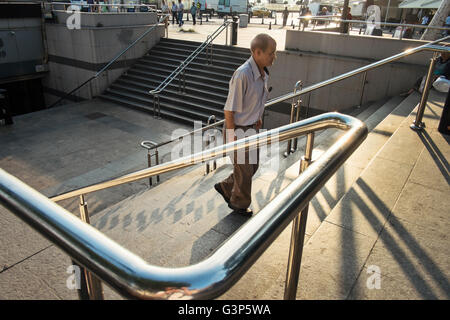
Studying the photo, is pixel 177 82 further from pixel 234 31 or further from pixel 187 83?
pixel 234 31

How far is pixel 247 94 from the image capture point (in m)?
3.26

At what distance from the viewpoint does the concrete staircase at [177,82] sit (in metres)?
12.2

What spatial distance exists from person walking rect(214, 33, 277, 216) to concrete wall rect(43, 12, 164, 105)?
12.9m

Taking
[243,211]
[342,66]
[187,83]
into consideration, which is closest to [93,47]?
[187,83]

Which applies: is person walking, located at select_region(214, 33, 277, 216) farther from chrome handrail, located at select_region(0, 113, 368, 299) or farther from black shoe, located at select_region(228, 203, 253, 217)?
chrome handrail, located at select_region(0, 113, 368, 299)

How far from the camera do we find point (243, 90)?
3.21 meters

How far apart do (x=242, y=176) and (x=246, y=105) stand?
0.68 m

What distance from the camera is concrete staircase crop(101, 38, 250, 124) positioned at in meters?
12.2

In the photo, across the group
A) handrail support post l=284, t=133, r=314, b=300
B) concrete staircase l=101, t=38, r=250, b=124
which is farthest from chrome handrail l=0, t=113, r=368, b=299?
concrete staircase l=101, t=38, r=250, b=124

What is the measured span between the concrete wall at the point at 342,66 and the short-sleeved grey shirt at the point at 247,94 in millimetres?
5194

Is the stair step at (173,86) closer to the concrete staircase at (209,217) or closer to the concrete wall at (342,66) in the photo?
the concrete wall at (342,66)

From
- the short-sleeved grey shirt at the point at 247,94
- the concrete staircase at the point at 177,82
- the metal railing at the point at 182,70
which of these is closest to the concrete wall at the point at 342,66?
the concrete staircase at the point at 177,82

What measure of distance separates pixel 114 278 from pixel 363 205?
2.47 metres
